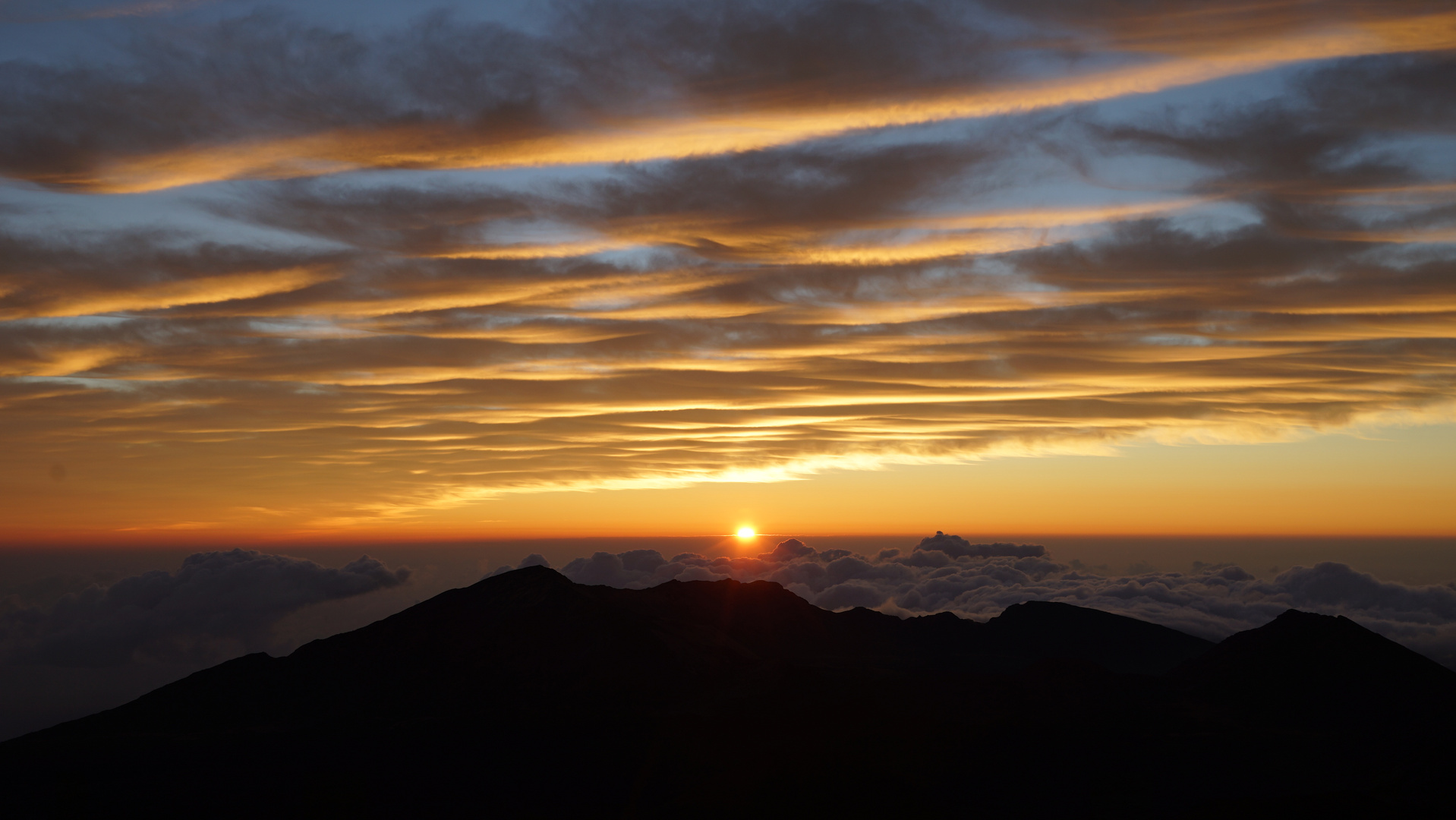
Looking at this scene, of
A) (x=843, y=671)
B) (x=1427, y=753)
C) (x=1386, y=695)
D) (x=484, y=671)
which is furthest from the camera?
(x=843, y=671)

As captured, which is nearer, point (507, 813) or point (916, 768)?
point (507, 813)

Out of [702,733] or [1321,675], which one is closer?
[702,733]

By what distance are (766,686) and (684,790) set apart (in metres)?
42.6

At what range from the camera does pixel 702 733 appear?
4865 inches

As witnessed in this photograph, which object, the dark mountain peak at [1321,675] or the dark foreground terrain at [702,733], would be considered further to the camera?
the dark mountain peak at [1321,675]

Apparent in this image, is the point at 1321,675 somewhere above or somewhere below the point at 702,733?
above

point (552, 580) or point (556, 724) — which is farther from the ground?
point (552, 580)

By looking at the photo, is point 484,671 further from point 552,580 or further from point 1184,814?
point 1184,814

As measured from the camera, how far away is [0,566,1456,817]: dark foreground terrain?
350 ft

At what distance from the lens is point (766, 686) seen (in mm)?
148750

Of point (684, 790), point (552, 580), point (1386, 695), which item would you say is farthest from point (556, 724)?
point (1386, 695)

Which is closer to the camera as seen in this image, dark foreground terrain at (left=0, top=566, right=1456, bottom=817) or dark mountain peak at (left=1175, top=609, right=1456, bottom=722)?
dark foreground terrain at (left=0, top=566, right=1456, bottom=817)

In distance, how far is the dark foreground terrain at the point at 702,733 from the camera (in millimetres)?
106750

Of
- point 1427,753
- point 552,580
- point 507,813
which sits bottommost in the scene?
point 507,813
